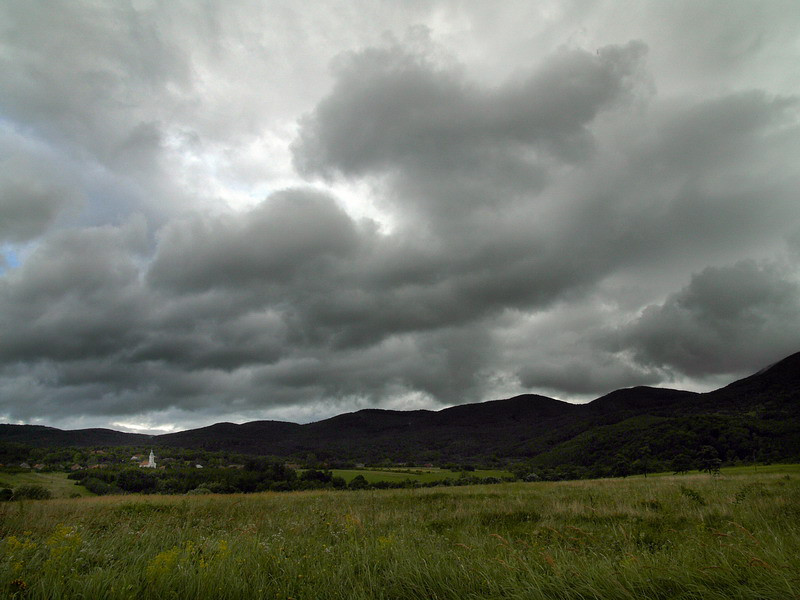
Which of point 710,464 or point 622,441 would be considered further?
point 622,441

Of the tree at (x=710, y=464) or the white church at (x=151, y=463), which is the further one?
the white church at (x=151, y=463)

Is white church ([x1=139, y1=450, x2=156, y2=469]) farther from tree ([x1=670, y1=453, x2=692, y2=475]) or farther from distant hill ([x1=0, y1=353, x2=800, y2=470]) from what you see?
tree ([x1=670, y1=453, x2=692, y2=475])

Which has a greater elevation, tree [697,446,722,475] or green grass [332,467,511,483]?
tree [697,446,722,475]

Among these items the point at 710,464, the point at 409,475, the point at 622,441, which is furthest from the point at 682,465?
the point at 622,441

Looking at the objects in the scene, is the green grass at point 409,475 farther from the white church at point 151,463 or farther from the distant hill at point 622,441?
the white church at point 151,463

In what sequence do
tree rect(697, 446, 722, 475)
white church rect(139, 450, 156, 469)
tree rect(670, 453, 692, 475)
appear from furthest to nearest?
white church rect(139, 450, 156, 469) < tree rect(670, 453, 692, 475) < tree rect(697, 446, 722, 475)

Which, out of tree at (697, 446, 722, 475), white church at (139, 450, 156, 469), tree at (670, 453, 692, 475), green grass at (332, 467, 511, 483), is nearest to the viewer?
tree at (697, 446, 722, 475)

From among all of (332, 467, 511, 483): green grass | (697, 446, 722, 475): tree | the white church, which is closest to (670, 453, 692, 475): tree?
(697, 446, 722, 475): tree

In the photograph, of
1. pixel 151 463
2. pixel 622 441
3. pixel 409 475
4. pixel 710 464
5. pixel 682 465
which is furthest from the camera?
pixel 622 441

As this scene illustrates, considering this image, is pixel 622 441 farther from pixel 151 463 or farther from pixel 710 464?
pixel 151 463

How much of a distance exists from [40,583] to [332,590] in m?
2.65

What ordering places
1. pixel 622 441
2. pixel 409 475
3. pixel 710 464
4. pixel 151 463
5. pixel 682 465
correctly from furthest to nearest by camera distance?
pixel 622 441 < pixel 151 463 < pixel 409 475 < pixel 682 465 < pixel 710 464

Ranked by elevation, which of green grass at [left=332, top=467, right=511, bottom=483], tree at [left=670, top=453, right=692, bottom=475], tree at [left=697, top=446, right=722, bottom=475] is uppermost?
tree at [left=697, top=446, right=722, bottom=475]

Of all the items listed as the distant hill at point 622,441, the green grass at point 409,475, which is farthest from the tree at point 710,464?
the distant hill at point 622,441
